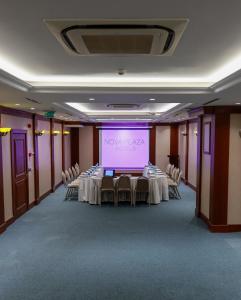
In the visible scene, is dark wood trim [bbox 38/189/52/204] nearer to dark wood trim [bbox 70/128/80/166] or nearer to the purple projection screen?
dark wood trim [bbox 70/128/80/166]

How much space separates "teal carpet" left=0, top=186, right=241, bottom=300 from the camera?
3504 millimetres

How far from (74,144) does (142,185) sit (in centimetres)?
650

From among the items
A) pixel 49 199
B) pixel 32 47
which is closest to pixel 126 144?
pixel 49 199

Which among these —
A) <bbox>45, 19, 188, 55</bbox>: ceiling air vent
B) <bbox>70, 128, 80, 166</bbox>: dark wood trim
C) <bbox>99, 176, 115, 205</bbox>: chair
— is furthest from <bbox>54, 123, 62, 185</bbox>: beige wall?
<bbox>45, 19, 188, 55</bbox>: ceiling air vent

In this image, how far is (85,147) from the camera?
13.2 metres

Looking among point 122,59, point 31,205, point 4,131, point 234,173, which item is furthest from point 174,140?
point 122,59

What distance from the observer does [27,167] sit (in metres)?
7.18

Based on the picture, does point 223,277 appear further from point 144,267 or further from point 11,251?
point 11,251

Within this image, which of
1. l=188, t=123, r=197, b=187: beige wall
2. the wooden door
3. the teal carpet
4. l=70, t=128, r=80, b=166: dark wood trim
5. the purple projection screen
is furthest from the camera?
l=70, t=128, r=80, b=166: dark wood trim

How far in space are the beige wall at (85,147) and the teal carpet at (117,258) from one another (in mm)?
6422

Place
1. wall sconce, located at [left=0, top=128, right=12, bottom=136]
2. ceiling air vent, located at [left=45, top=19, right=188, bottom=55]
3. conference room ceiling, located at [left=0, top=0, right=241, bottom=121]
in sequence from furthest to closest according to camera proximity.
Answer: wall sconce, located at [left=0, top=128, right=12, bottom=136], ceiling air vent, located at [left=45, top=19, right=188, bottom=55], conference room ceiling, located at [left=0, top=0, right=241, bottom=121]

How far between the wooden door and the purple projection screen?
20.4 feet

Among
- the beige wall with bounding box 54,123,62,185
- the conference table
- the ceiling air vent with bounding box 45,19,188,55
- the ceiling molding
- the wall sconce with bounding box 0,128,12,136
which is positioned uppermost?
the ceiling air vent with bounding box 45,19,188,55

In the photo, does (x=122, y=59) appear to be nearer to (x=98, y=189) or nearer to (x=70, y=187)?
(x=98, y=189)
